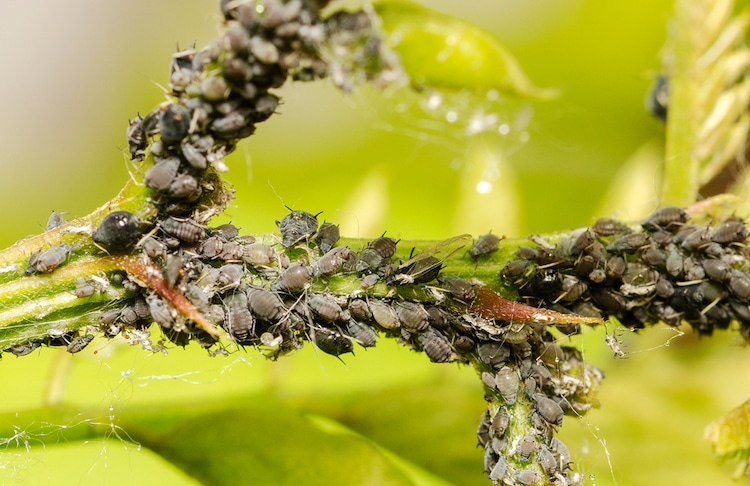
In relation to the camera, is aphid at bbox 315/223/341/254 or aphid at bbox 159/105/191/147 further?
aphid at bbox 315/223/341/254

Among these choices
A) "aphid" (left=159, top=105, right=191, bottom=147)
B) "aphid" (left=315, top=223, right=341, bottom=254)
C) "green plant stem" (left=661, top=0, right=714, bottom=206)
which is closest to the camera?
"aphid" (left=159, top=105, right=191, bottom=147)

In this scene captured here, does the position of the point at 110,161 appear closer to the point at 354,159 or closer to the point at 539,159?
the point at 354,159

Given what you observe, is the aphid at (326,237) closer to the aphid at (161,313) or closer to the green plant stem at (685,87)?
the aphid at (161,313)

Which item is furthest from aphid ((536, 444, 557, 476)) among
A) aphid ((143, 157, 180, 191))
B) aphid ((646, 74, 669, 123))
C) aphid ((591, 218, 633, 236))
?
aphid ((646, 74, 669, 123))

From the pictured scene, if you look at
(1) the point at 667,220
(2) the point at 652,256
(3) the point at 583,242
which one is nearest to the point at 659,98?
(1) the point at 667,220

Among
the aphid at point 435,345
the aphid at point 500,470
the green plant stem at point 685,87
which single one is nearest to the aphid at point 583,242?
the aphid at point 435,345

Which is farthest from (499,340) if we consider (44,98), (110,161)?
(44,98)

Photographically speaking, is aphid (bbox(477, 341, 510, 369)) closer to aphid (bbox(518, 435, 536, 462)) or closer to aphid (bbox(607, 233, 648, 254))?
aphid (bbox(518, 435, 536, 462))
